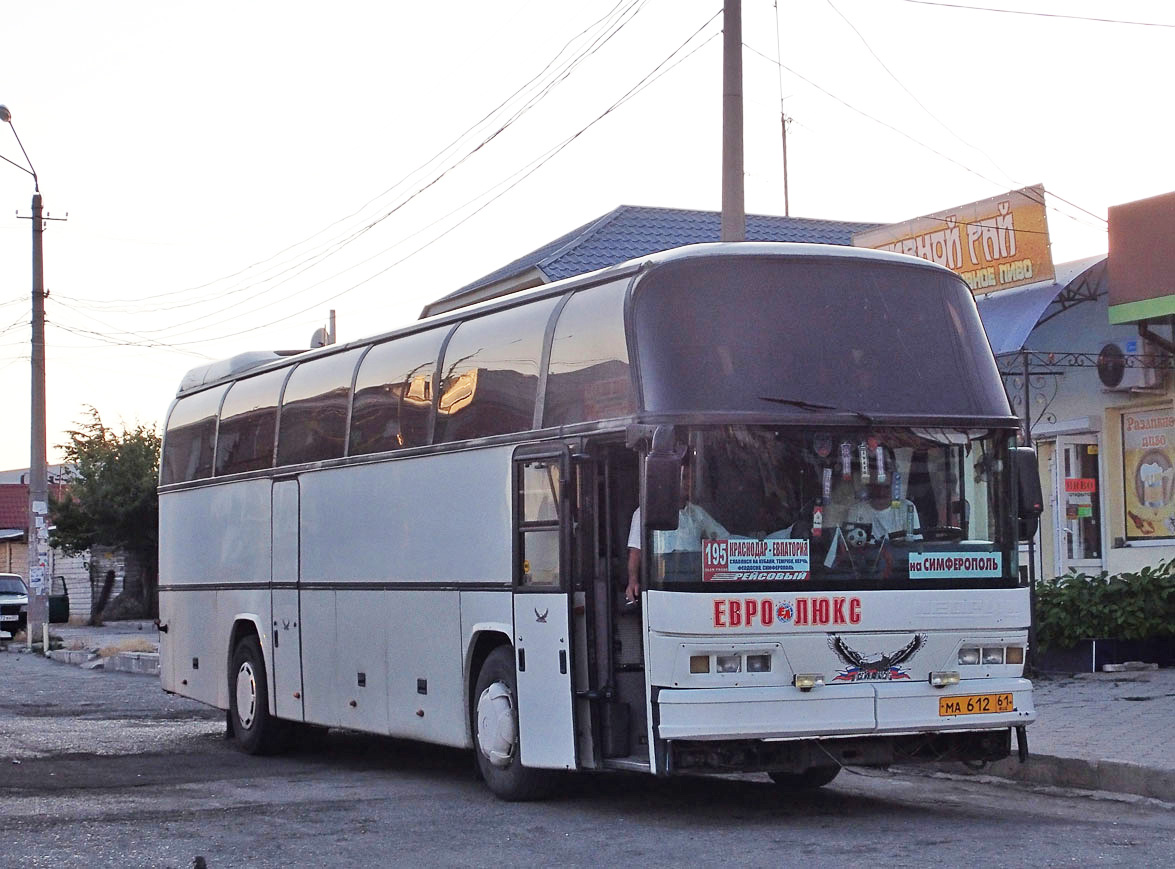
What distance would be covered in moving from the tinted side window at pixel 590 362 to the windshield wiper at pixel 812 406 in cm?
76

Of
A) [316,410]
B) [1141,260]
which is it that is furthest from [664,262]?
[1141,260]

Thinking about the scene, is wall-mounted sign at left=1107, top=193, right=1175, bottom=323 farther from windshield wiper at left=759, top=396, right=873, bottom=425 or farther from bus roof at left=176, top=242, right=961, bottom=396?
windshield wiper at left=759, top=396, right=873, bottom=425

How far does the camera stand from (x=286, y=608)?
48.7ft

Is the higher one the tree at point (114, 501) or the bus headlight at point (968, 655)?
the tree at point (114, 501)

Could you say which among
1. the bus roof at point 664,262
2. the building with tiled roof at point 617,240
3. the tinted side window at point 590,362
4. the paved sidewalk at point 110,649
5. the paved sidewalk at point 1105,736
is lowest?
the paved sidewalk at point 1105,736

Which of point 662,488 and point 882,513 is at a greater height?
point 662,488

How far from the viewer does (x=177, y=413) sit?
17812 millimetres

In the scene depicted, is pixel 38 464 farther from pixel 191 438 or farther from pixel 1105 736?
pixel 1105 736

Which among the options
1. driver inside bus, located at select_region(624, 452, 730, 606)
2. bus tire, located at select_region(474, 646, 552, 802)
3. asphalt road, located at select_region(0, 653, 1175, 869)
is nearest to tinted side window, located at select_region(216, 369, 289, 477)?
asphalt road, located at select_region(0, 653, 1175, 869)

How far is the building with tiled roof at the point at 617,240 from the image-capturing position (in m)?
28.9

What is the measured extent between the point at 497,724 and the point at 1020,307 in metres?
10.6

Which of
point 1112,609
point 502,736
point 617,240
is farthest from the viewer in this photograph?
point 617,240

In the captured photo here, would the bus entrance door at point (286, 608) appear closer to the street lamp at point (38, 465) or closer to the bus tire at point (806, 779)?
the bus tire at point (806, 779)

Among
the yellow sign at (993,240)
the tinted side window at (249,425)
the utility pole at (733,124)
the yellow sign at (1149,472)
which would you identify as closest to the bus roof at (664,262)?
the tinted side window at (249,425)
